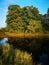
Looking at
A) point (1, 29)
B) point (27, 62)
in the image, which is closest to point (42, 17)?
point (1, 29)

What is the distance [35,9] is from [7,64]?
5389cm

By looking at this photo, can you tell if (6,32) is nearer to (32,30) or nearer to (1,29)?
(1,29)

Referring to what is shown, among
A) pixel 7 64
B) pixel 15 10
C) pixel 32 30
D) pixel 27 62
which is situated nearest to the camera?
pixel 7 64

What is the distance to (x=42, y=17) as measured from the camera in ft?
205

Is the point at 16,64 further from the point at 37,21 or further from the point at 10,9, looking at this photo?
the point at 10,9

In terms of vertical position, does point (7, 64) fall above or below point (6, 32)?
below

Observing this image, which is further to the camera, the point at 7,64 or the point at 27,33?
the point at 27,33

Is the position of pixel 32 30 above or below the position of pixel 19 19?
below

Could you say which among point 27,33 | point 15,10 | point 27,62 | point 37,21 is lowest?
point 27,62

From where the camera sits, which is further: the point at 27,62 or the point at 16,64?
the point at 27,62

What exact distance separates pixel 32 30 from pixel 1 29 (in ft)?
38.8

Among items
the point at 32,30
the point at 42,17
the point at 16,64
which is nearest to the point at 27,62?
the point at 16,64

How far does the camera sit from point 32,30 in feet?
194

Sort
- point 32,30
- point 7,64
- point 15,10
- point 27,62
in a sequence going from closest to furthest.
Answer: point 7,64
point 27,62
point 32,30
point 15,10
